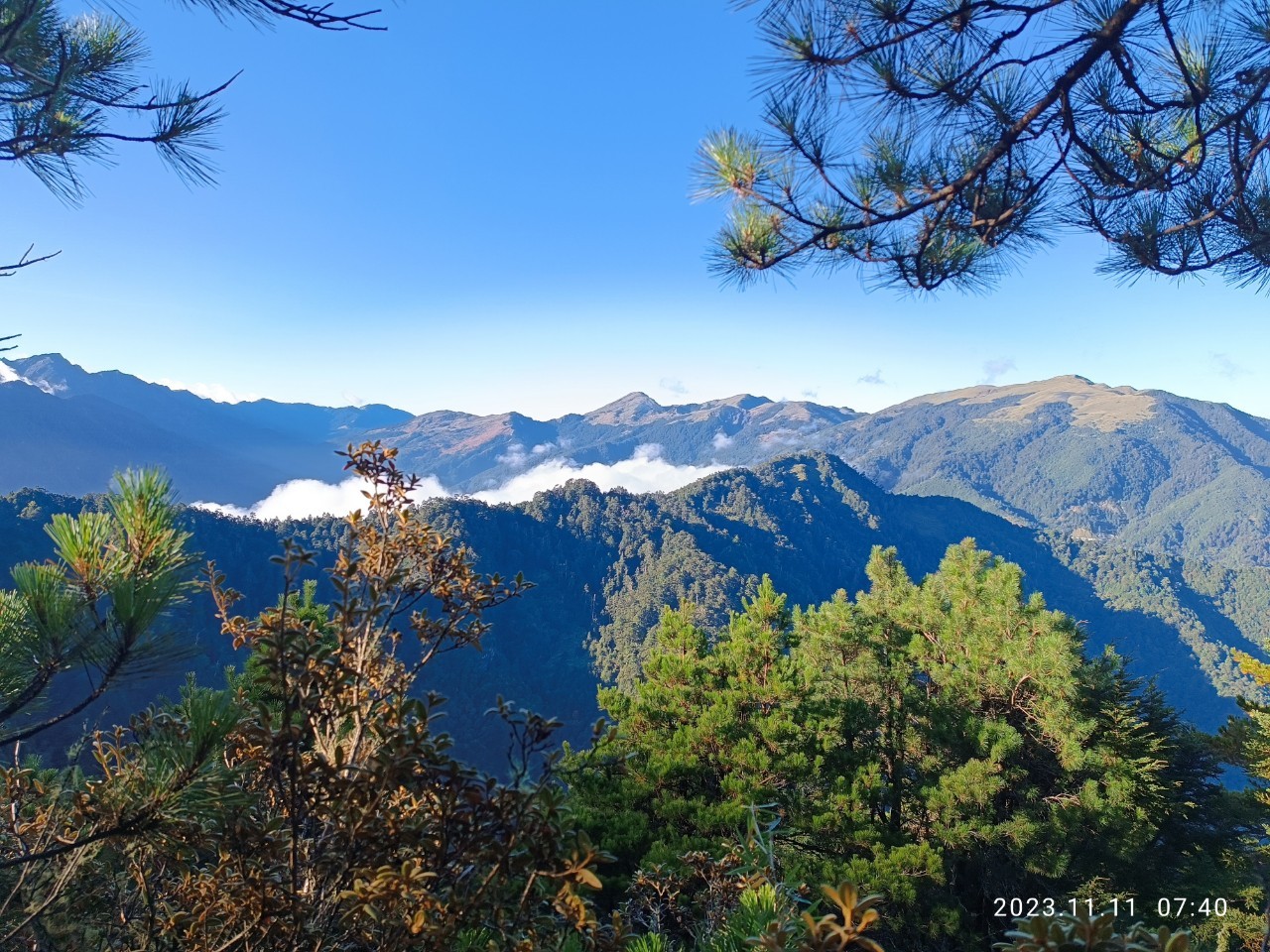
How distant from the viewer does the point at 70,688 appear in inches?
2010

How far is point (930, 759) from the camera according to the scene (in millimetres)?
8945

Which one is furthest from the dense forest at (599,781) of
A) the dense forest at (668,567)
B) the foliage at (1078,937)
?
the dense forest at (668,567)

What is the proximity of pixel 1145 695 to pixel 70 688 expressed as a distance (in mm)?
66391

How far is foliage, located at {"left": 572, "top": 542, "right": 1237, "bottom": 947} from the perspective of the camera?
22.1 ft

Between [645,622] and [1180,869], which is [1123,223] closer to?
[1180,869]

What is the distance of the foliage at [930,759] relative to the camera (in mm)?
6727

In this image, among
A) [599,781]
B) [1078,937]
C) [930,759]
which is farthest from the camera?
[930,759]

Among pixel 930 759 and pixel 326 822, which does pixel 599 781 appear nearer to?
pixel 930 759
